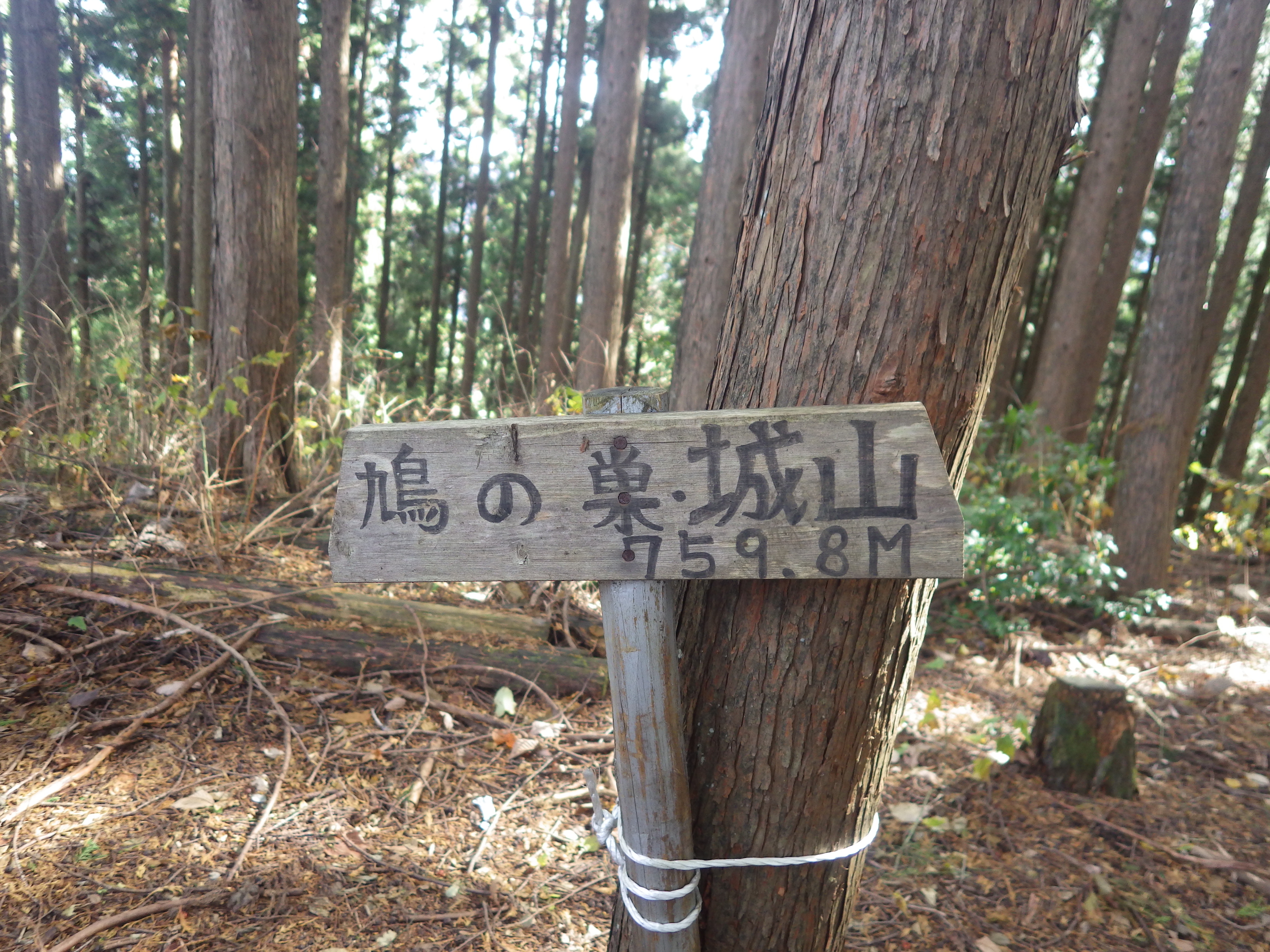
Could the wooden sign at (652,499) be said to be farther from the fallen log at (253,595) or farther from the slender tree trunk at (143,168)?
the slender tree trunk at (143,168)

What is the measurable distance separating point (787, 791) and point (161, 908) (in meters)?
1.60

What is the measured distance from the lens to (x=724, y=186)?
566cm

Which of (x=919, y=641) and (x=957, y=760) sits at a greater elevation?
(x=919, y=641)

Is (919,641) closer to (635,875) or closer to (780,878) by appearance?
(780,878)

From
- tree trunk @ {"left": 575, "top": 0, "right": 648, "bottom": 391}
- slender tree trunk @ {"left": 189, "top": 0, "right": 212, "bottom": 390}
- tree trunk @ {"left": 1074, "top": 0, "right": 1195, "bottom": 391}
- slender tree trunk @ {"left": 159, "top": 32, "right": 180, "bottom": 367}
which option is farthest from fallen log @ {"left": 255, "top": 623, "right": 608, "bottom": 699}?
slender tree trunk @ {"left": 159, "top": 32, "right": 180, "bottom": 367}

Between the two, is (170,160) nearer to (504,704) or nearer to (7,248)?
(7,248)

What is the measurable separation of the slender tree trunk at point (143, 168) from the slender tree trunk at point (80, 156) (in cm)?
95

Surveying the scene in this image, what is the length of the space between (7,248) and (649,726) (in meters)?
10.7

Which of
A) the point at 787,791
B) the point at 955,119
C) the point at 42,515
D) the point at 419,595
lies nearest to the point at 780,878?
the point at 787,791

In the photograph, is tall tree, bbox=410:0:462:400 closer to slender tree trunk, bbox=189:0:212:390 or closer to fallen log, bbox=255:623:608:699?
slender tree trunk, bbox=189:0:212:390

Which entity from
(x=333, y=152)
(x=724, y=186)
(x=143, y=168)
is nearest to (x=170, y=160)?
(x=143, y=168)

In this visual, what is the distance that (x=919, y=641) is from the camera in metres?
1.49

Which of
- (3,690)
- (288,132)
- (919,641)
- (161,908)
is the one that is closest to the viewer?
(919,641)

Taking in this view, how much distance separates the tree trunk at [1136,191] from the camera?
8.19 metres
